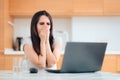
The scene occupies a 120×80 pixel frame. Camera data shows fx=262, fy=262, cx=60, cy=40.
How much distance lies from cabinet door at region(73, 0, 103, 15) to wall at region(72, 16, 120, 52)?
276 millimetres

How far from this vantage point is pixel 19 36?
4469mm

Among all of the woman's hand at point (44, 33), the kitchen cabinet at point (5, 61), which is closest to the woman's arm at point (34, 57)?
the woman's hand at point (44, 33)

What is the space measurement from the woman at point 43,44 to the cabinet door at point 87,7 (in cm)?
174

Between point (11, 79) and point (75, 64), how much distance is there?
53 centimetres

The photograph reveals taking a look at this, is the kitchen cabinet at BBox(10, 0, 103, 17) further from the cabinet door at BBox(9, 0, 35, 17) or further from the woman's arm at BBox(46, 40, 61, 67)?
the woman's arm at BBox(46, 40, 61, 67)

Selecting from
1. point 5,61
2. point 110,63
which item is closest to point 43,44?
point 5,61

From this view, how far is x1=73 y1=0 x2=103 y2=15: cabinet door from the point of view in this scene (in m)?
4.19

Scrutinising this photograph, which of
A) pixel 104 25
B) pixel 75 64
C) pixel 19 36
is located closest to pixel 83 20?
pixel 104 25

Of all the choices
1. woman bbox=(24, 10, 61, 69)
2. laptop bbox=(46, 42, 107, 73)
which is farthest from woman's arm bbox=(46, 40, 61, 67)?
laptop bbox=(46, 42, 107, 73)

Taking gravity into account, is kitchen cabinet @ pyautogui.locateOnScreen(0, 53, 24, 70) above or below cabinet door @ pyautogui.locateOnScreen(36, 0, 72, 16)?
below

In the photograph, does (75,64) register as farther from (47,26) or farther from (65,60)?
(47,26)

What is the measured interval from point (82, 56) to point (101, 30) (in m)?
2.79

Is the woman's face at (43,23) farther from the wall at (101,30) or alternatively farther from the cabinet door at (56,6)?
the wall at (101,30)

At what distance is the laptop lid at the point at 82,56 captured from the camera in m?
1.74
